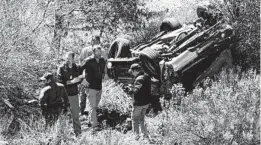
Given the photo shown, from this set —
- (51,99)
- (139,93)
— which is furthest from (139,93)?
(51,99)

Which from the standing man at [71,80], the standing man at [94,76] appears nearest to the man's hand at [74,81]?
the standing man at [71,80]

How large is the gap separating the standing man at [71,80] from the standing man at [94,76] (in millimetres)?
223

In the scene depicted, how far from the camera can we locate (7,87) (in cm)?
829

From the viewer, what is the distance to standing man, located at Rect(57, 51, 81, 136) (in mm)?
6878

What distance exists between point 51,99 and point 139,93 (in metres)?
1.34

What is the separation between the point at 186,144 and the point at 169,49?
3.59 metres

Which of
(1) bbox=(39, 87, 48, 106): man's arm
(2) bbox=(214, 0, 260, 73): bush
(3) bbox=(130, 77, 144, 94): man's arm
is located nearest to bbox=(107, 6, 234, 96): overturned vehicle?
(2) bbox=(214, 0, 260, 73): bush

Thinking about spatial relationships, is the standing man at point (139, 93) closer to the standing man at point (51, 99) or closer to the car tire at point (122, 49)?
the standing man at point (51, 99)

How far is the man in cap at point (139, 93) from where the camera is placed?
611cm

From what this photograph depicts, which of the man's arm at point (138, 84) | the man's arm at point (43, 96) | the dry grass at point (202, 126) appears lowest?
the dry grass at point (202, 126)

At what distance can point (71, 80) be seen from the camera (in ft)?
23.0

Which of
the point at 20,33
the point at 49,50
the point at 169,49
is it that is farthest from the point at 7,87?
the point at 169,49

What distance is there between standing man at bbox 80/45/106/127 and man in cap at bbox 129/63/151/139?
3.94 ft

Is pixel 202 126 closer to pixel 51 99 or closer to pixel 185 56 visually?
pixel 51 99
